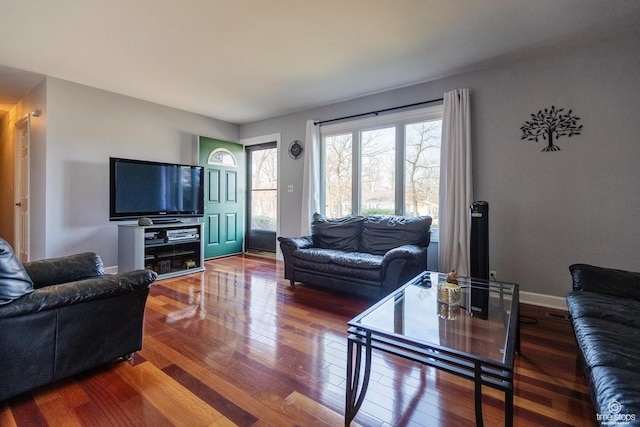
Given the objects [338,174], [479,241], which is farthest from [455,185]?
[338,174]

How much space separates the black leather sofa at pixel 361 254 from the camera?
291 centimetres

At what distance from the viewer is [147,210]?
13.6ft

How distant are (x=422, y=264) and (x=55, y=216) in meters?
4.33

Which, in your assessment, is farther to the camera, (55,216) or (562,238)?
(55,216)

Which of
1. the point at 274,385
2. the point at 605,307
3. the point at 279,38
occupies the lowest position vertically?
the point at 274,385

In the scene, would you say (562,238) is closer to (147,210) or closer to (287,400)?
(287,400)

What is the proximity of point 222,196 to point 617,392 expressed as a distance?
17.1 ft

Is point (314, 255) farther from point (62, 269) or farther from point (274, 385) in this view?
point (62, 269)

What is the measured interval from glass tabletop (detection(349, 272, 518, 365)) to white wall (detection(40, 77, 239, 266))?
13.1ft

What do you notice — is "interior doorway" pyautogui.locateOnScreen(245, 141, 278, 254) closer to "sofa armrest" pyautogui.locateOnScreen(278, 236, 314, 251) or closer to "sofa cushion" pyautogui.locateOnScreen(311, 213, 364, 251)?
"sofa cushion" pyautogui.locateOnScreen(311, 213, 364, 251)

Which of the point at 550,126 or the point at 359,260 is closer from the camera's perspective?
the point at 550,126

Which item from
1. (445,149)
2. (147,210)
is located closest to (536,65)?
(445,149)

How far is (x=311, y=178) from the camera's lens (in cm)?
459

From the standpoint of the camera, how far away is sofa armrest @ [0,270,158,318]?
142 centimetres
